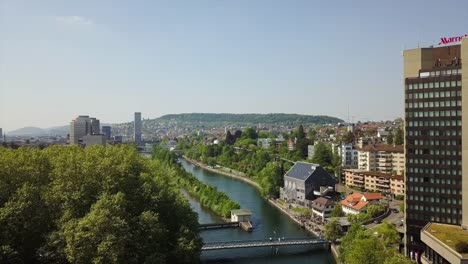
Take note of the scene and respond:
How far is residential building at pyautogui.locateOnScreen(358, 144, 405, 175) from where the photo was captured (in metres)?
43.2

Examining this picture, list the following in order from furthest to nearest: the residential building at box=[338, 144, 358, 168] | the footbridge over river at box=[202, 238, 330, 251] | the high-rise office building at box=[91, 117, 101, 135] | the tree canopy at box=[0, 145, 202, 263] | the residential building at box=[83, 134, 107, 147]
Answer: the high-rise office building at box=[91, 117, 101, 135], the residential building at box=[83, 134, 107, 147], the residential building at box=[338, 144, 358, 168], the footbridge over river at box=[202, 238, 330, 251], the tree canopy at box=[0, 145, 202, 263]

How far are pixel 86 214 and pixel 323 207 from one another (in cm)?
1968

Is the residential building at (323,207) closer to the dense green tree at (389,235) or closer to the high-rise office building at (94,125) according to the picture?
the dense green tree at (389,235)

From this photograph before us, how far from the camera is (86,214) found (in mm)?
15539

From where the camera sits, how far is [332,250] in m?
24.5

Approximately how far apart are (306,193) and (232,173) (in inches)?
→ 970

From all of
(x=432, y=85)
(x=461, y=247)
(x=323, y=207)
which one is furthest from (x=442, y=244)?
(x=323, y=207)

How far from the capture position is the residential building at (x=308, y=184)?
3625 centimetres

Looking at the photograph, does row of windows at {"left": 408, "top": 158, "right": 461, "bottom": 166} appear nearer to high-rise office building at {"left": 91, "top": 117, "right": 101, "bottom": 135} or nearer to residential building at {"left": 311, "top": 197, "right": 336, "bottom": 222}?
residential building at {"left": 311, "top": 197, "right": 336, "bottom": 222}

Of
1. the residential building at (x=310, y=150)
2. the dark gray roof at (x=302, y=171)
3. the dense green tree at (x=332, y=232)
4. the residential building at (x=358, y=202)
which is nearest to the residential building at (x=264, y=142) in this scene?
the residential building at (x=310, y=150)

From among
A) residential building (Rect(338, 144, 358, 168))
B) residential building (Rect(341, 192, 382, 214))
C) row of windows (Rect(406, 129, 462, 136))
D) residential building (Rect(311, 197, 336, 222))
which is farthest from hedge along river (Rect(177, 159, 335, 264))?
residential building (Rect(338, 144, 358, 168))

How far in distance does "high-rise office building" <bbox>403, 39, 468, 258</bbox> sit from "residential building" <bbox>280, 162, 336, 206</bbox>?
1310cm

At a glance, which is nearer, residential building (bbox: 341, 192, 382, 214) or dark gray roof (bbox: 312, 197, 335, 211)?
residential building (bbox: 341, 192, 382, 214)

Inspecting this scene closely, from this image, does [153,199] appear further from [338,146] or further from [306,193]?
[338,146]
